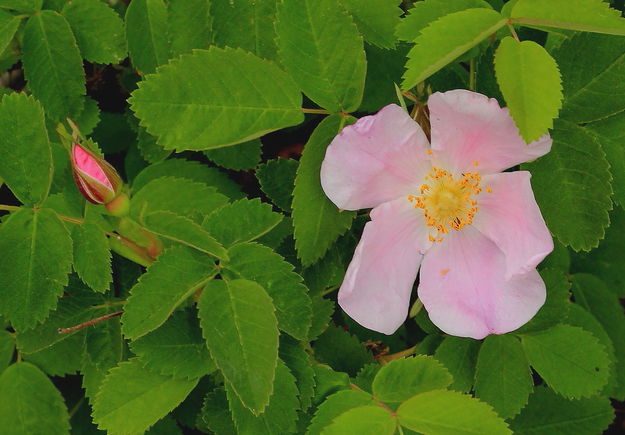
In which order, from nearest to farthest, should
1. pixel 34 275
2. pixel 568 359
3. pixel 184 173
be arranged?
pixel 34 275 → pixel 568 359 → pixel 184 173

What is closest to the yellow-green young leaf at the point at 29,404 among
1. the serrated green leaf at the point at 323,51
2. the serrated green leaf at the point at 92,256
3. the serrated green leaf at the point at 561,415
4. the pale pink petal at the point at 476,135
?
the serrated green leaf at the point at 92,256

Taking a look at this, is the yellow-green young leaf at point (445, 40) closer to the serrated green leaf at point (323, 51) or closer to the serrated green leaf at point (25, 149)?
the serrated green leaf at point (323, 51)

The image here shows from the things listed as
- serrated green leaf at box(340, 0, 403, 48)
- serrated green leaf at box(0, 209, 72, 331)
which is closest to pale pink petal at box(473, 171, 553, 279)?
serrated green leaf at box(340, 0, 403, 48)

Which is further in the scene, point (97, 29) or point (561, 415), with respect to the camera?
point (561, 415)

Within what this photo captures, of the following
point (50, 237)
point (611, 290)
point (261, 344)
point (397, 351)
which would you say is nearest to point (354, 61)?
point (261, 344)

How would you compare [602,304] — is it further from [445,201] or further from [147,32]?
[147,32]

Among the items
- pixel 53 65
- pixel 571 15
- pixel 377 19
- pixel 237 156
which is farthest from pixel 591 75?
pixel 53 65

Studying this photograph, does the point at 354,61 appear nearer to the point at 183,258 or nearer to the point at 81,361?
the point at 183,258

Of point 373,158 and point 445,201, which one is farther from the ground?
point 373,158
